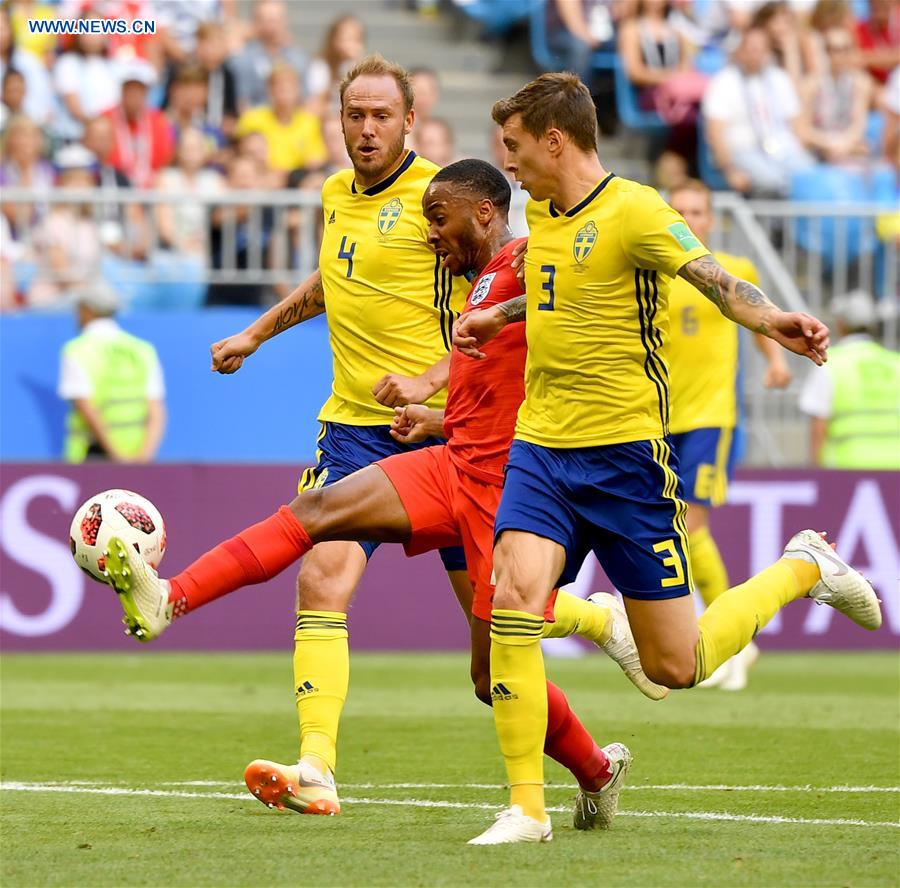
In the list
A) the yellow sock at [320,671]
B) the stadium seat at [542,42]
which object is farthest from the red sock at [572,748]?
the stadium seat at [542,42]

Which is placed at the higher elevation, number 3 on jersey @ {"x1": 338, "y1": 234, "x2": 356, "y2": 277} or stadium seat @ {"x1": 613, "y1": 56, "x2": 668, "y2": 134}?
stadium seat @ {"x1": 613, "y1": 56, "x2": 668, "y2": 134}

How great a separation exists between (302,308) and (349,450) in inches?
26.3

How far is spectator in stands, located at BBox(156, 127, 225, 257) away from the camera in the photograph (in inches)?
602

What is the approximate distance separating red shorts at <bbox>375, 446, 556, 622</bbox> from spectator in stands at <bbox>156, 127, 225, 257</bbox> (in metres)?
9.11

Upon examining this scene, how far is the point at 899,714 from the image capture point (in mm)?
10094

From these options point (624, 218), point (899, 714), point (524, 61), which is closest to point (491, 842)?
point (624, 218)

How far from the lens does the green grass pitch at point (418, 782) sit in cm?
557

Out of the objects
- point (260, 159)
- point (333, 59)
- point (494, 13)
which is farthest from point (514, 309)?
point (494, 13)

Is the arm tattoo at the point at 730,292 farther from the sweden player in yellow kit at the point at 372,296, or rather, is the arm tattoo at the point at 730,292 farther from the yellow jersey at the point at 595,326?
the sweden player in yellow kit at the point at 372,296

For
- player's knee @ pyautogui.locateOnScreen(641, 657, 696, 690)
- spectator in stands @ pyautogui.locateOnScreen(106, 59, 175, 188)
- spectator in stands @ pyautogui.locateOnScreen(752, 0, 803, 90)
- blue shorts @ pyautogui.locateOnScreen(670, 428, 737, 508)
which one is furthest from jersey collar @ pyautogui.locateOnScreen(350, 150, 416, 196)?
spectator in stands @ pyautogui.locateOnScreen(752, 0, 803, 90)

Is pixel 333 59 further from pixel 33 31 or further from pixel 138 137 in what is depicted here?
pixel 33 31

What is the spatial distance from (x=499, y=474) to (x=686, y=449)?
486 cm

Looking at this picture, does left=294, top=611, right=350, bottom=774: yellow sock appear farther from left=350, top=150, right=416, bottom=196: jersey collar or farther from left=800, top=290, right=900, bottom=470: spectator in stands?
left=800, top=290, right=900, bottom=470: spectator in stands

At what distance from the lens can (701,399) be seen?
11250 mm
